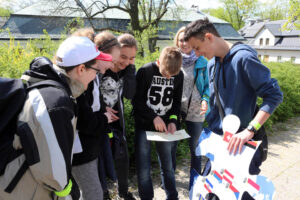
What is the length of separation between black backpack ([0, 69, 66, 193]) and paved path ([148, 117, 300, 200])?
222 centimetres

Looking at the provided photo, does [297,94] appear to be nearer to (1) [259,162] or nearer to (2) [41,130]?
(1) [259,162]

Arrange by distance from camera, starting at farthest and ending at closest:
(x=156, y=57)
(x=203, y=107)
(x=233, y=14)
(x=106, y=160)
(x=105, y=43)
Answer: (x=233, y=14), (x=156, y=57), (x=203, y=107), (x=106, y=160), (x=105, y=43)

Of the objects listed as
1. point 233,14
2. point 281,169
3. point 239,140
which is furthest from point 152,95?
point 233,14

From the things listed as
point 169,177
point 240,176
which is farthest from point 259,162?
point 169,177


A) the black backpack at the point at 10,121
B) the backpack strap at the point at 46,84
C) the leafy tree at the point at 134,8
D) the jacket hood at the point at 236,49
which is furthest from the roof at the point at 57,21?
the black backpack at the point at 10,121

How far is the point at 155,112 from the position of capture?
2.66m

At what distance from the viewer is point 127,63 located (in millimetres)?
2445

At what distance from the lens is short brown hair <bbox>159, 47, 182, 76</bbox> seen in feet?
8.08

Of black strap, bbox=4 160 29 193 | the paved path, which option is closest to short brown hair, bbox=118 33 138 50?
black strap, bbox=4 160 29 193

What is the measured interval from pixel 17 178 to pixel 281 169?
4.09 metres

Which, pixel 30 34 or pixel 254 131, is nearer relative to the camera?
pixel 254 131

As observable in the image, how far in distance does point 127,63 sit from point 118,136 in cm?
78

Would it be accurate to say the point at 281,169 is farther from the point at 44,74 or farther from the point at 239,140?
the point at 44,74

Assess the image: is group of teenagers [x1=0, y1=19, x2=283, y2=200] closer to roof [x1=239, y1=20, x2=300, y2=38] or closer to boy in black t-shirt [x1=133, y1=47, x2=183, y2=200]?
boy in black t-shirt [x1=133, y1=47, x2=183, y2=200]
